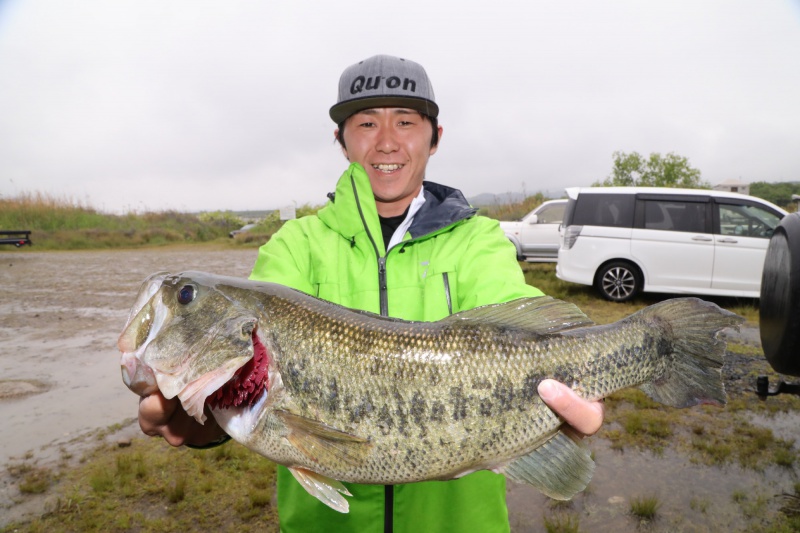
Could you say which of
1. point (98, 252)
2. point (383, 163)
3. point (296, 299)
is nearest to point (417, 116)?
point (383, 163)

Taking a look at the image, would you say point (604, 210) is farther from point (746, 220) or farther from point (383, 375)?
point (383, 375)

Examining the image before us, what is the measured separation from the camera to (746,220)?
31.7ft

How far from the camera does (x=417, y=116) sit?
2.93m

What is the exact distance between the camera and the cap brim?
2754 millimetres

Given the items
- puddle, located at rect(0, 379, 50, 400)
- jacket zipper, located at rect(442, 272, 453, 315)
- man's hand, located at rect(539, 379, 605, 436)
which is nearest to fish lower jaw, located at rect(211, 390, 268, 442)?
jacket zipper, located at rect(442, 272, 453, 315)

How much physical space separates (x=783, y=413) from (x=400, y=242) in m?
5.62

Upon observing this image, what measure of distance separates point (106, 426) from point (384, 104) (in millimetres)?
4947

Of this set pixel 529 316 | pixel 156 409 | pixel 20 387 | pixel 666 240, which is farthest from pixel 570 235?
pixel 20 387

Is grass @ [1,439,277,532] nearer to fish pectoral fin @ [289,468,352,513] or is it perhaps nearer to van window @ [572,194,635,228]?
fish pectoral fin @ [289,468,352,513]

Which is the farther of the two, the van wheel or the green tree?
the green tree

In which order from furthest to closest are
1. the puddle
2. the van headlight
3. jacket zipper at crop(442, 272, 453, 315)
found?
the van headlight → the puddle → jacket zipper at crop(442, 272, 453, 315)

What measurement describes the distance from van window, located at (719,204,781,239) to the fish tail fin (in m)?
9.42

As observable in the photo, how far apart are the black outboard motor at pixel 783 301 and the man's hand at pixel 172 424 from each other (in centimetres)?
398

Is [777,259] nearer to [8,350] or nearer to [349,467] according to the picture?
[349,467]
